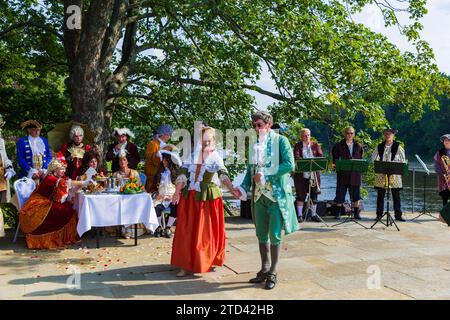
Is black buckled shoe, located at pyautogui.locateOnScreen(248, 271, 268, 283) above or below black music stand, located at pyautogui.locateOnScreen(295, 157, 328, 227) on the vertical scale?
below

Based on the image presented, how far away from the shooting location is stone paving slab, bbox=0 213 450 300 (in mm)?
5719

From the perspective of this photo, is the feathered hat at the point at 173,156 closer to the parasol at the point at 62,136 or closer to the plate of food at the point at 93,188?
the plate of food at the point at 93,188

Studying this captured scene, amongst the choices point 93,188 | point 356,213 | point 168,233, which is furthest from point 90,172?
point 356,213

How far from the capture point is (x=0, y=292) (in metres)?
5.77

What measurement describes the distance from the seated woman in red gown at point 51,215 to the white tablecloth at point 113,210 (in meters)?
0.35

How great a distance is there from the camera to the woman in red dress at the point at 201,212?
21.1 ft

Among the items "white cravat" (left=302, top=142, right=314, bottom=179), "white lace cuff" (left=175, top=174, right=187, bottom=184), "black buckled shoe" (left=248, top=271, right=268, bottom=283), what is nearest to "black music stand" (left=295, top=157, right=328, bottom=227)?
"white cravat" (left=302, top=142, right=314, bottom=179)

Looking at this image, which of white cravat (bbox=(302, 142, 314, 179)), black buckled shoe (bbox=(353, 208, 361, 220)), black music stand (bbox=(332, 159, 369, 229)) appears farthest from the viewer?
black buckled shoe (bbox=(353, 208, 361, 220))

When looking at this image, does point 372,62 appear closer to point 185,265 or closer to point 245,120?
point 245,120

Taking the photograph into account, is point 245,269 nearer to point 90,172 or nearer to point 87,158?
point 90,172

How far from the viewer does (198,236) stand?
6410 millimetres

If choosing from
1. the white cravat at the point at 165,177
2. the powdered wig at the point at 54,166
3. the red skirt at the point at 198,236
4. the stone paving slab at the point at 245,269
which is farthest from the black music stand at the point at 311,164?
the powdered wig at the point at 54,166

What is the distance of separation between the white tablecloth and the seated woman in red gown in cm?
35

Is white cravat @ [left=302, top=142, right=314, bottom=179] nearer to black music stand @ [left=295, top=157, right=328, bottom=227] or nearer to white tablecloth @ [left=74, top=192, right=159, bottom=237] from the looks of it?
black music stand @ [left=295, top=157, right=328, bottom=227]
